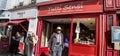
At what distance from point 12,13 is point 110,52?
7763 mm

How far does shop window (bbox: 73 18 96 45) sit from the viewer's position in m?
8.49

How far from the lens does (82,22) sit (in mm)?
8984

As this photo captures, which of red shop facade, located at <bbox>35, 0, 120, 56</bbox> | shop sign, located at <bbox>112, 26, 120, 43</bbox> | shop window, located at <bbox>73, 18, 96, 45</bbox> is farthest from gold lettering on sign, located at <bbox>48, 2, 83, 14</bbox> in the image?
shop sign, located at <bbox>112, 26, 120, 43</bbox>

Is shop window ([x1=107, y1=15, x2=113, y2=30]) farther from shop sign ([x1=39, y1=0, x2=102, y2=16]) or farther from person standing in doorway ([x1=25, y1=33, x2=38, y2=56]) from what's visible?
person standing in doorway ([x1=25, y1=33, x2=38, y2=56])

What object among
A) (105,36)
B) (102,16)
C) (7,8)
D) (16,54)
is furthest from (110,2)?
(7,8)

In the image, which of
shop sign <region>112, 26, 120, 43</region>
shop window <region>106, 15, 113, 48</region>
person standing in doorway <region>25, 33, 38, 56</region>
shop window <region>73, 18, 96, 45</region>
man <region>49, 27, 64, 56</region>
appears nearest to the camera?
shop sign <region>112, 26, 120, 43</region>

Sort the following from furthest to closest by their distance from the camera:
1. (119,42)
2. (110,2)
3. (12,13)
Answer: (12,13) → (110,2) → (119,42)

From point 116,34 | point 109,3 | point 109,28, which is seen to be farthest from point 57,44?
point 109,3

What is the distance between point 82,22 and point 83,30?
1.32ft

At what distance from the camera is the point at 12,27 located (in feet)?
42.7

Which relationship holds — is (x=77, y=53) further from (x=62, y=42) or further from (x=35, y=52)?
(x=35, y=52)

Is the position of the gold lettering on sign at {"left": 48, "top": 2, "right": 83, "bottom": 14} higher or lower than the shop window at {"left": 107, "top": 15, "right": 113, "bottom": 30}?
higher

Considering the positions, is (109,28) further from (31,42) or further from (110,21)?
(31,42)

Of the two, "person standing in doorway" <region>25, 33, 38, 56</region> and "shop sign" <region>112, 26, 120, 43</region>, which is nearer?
"shop sign" <region>112, 26, 120, 43</region>
